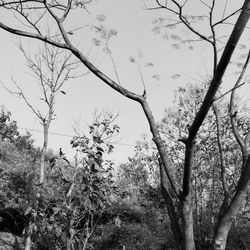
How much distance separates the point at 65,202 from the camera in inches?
176

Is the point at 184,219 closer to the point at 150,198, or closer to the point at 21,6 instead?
the point at 21,6

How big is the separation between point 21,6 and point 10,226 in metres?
12.8

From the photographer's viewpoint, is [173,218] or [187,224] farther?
[173,218]

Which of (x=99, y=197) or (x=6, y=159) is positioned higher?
(x=6, y=159)

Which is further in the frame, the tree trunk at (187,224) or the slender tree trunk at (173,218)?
the slender tree trunk at (173,218)

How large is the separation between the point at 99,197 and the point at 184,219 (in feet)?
4.96

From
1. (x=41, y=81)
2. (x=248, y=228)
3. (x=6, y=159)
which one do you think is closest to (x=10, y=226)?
(x=6, y=159)

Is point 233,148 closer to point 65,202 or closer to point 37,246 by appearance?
point 37,246

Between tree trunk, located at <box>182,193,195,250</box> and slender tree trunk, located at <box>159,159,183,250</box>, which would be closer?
tree trunk, located at <box>182,193,195,250</box>

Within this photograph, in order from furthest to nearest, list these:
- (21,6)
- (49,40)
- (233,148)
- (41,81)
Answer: (233,148) < (41,81) < (21,6) < (49,40)

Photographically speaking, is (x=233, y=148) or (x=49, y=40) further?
(x=233, y=148)

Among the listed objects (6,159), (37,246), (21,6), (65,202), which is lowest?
(37,246)

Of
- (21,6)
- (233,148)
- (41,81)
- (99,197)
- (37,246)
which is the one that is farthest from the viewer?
(233,148)

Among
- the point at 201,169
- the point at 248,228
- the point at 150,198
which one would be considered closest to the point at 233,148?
the point at 201,169
